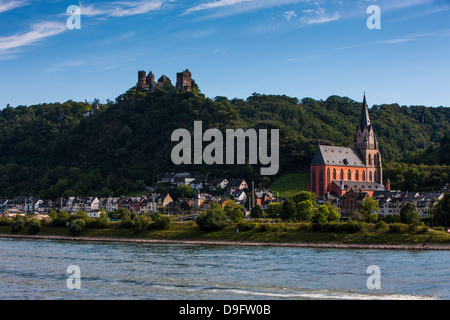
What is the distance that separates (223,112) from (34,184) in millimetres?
51198

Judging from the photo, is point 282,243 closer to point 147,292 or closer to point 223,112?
point 147,292

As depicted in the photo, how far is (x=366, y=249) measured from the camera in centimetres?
5438

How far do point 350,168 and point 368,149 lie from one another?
8902 mm

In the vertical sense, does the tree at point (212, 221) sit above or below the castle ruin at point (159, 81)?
below

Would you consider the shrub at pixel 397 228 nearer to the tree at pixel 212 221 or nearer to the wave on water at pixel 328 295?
the tree at pixel 212 221

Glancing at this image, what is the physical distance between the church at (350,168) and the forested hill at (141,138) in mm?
9216

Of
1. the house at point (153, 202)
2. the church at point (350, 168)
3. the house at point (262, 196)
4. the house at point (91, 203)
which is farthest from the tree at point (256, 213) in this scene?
the house at point (91, 203)

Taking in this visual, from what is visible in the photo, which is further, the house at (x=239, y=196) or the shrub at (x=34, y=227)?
the house at (x=239, y=196)

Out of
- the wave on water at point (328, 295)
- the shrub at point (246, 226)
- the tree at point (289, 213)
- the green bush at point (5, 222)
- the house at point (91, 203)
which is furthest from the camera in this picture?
the house at point (91, 203)

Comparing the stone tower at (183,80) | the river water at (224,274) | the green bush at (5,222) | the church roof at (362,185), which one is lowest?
the river water at (224,274)

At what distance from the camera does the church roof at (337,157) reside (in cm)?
11075

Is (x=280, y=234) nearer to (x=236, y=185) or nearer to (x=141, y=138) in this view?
(x=236, y=185)

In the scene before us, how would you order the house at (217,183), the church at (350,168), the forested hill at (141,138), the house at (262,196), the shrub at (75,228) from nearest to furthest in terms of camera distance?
the shrub at (75,228) → the house at (262,196) → the church at (350,168) → the house at (217,183) → the forested hill at (141,138)

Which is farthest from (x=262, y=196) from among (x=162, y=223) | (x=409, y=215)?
(x=409, y=215)
